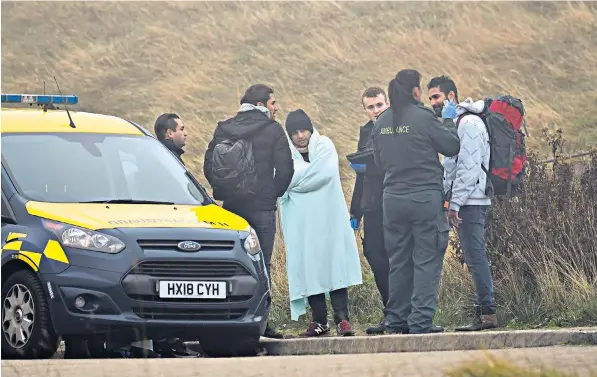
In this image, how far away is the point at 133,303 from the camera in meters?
10.0

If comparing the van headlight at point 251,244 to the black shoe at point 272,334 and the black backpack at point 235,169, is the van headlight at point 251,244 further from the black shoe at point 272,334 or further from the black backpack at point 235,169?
the black shoe at point 272,334

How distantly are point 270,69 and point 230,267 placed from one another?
28.7m

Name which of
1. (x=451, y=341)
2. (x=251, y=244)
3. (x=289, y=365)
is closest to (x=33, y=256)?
(x=251, y=244)

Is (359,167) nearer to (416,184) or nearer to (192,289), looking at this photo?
(416,184)

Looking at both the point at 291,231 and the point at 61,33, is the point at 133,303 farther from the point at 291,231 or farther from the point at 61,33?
the point at 61,33

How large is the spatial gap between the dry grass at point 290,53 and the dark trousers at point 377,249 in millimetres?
18752

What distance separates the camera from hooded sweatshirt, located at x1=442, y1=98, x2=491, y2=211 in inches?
463

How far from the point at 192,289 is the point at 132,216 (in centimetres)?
70

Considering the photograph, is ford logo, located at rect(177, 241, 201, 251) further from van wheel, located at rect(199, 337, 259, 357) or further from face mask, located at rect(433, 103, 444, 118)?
face mask, located at rect(433, 103, 444, 118)

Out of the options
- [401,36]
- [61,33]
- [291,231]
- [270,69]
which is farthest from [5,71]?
[291,231]

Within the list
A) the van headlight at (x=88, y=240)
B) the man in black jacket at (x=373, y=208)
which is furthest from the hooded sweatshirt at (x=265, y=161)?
the van headlight at (x=88, y=240)

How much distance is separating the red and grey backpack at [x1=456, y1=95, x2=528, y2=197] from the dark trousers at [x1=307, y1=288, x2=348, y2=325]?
4.67ft

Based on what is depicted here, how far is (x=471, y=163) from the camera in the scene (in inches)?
465

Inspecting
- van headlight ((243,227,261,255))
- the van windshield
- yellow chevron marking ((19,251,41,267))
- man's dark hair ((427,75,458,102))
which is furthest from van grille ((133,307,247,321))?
man's dark hair ((427,75,458,102))
